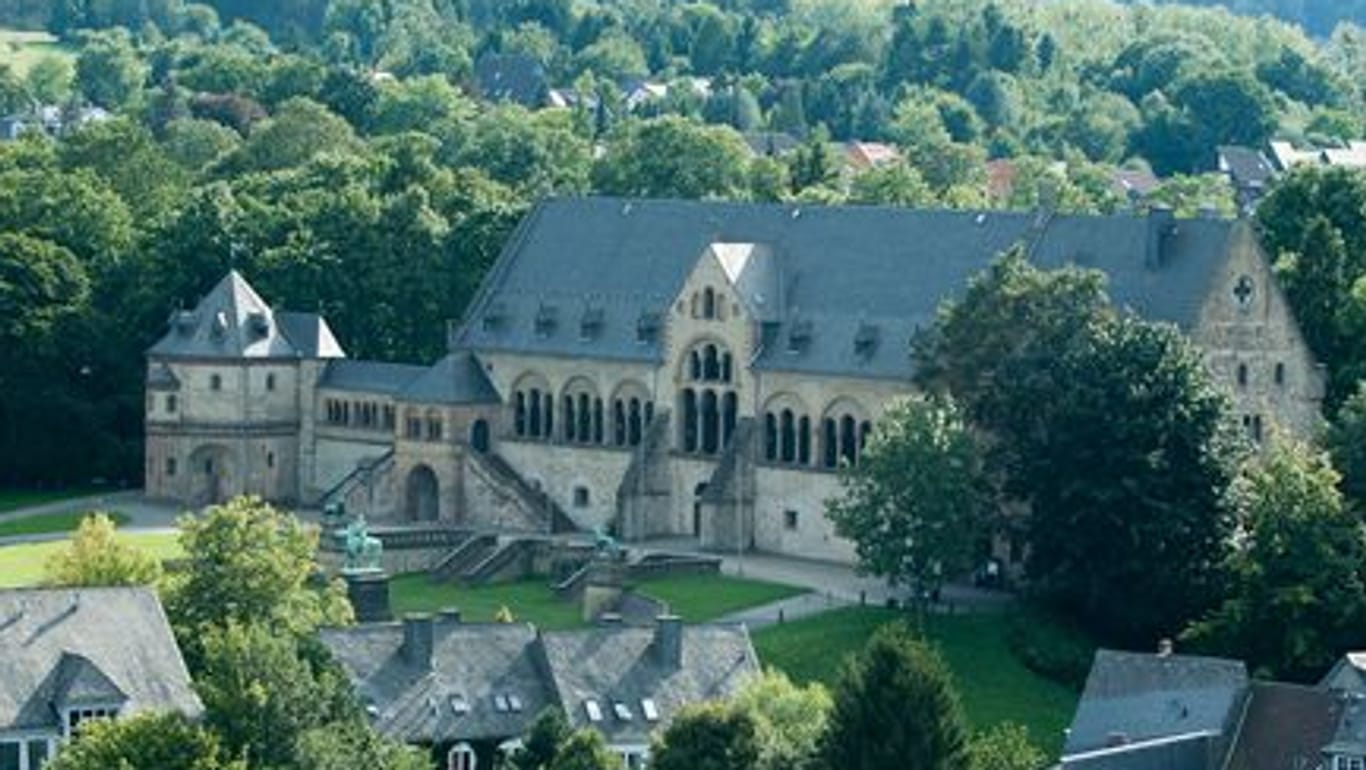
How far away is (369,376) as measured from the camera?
14475 centimetres

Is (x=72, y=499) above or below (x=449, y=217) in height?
below

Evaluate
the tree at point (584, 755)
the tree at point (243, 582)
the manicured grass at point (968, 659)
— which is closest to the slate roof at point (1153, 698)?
the manicured grass at point (968, 659)

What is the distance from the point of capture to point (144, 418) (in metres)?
149

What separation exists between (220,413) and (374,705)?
4595cm

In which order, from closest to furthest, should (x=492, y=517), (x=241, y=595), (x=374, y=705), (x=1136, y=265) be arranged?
(x=374, y=705) → (x=241, y=595) → (x=1136, y=265) → (x=492, y=517)

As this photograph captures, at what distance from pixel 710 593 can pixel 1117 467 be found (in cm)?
1374

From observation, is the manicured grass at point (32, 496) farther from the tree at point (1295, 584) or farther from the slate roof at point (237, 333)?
the tree at point (1295, 584)

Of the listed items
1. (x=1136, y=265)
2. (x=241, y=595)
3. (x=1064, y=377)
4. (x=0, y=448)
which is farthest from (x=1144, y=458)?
(x=0, y=448)

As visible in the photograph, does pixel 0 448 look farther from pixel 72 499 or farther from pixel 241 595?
pixel 241 595

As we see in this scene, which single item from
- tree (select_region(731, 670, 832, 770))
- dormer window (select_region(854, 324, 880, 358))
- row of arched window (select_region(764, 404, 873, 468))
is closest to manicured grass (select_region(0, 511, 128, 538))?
row of arched window (select_region(764, 404, 873, 468))

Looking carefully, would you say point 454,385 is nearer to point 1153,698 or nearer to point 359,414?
point 359,414

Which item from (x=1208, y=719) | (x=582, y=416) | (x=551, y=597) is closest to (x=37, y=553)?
(x=551, y=597)

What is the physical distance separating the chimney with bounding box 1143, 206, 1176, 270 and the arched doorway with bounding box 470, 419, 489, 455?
953 inches

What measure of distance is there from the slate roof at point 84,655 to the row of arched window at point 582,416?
3893cm
